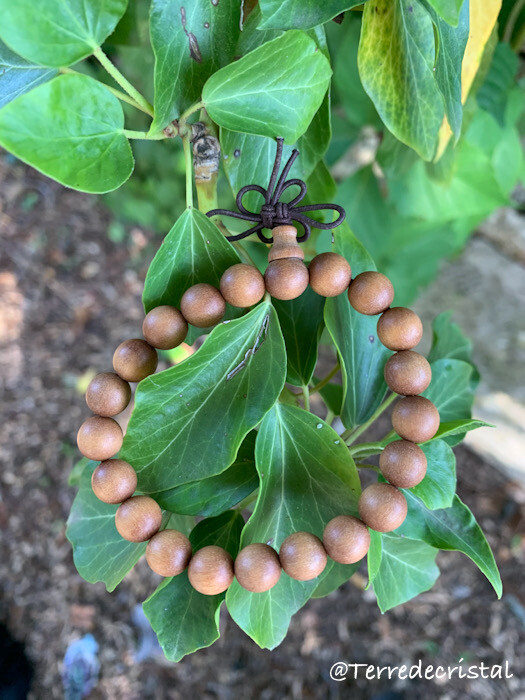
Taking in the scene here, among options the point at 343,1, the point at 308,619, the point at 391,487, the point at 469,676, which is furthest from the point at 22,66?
the point at 469,676

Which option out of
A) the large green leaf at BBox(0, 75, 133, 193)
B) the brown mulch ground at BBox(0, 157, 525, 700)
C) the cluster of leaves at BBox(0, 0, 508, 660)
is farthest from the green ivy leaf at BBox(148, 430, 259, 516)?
the brown mulch ground at BBox(0, 157, 525, 700)

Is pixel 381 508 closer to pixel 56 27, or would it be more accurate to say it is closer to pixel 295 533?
pixel 295 533

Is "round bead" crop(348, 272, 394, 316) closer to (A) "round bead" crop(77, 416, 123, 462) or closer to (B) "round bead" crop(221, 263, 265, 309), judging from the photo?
(B) "round bead" crop(221, 263, 265, 309)

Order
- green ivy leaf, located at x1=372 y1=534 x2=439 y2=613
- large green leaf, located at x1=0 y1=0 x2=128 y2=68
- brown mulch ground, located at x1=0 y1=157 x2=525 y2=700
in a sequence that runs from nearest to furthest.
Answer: large green leaf, located at x1=0 y1=0 x2=128 y2=68 < green ivy leaf, located at x1=372 y1=534 x2=439 y2=613 < brown mulch ground, located at x1=0 y1=157 x2=525 y2=700

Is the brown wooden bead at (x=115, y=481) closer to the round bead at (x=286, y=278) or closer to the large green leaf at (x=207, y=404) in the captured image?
the large green leaf at (x=207, y=404)

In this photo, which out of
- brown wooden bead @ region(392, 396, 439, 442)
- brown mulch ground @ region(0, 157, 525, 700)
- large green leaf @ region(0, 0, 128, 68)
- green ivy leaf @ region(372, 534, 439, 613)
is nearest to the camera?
large green leaf @ region(0, 0, 128, 68)

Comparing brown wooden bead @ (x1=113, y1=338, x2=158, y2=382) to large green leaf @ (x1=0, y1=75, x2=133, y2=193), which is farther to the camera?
brown wooden bead @ (x1=113, y1=338, x2=158, y2=382)
